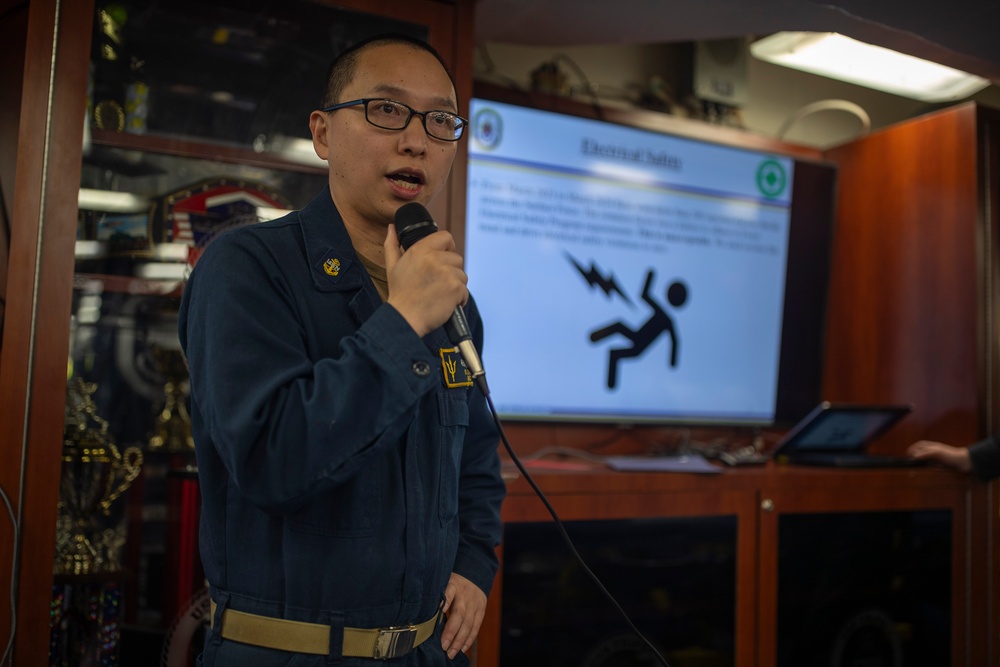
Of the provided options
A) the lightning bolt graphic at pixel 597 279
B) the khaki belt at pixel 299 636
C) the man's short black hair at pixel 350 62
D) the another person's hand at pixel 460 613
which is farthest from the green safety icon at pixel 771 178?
the khaki belt at pixel 299 636

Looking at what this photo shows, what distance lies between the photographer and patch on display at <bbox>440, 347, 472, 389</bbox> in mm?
1152

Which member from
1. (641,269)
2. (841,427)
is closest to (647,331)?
(641,269)

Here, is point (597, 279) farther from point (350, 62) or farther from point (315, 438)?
point (315, 438)

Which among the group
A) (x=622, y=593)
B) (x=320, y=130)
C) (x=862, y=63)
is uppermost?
(x=862, y=63)

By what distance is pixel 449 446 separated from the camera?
1.15 meters

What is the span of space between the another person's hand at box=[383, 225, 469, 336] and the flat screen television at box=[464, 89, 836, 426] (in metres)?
1.30

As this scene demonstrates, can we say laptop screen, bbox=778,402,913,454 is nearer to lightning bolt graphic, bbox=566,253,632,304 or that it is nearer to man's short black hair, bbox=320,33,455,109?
lightning bolt graphic, bbox=566,253,632,304

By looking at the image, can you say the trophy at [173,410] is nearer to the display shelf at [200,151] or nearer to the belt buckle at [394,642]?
the display shelf at [200,151]

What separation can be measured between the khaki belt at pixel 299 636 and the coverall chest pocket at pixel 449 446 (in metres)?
0.18

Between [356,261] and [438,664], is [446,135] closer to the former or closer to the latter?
[356,261]

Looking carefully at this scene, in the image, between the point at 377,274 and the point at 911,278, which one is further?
the point at 911,278

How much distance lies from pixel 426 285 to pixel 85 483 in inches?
45.5

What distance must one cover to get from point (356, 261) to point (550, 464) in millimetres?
1306

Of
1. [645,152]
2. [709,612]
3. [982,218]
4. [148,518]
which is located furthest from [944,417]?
[148,518]
